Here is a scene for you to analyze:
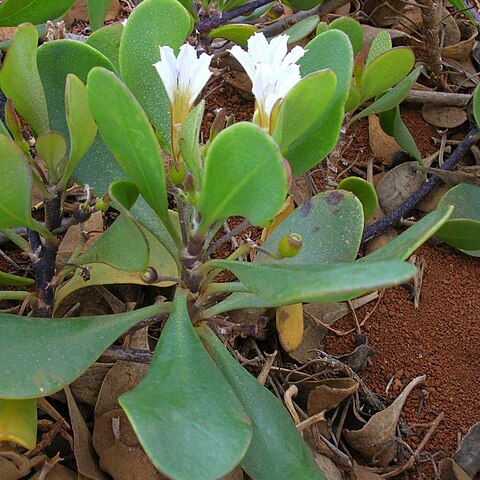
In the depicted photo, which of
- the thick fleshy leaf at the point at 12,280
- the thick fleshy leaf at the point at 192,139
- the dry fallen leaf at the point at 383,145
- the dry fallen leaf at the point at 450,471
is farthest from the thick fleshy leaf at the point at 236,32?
the dry fallen leaf at the point at 450,471

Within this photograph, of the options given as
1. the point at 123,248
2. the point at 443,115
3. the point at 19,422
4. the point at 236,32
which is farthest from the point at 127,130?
the point at 443,115

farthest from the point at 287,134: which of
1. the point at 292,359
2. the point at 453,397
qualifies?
the point at 453,397

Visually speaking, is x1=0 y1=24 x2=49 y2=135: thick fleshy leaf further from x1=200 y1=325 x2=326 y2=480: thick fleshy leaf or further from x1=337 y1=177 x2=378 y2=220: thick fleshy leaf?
x1=337 y1=177 x2=378 y2=220: thick fleshy leaf

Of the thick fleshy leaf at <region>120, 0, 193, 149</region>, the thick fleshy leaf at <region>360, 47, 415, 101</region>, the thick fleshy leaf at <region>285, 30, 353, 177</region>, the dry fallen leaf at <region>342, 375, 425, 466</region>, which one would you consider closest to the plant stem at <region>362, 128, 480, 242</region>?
the thick fleshy leaf at <region>360, 47, 415, 101</region>

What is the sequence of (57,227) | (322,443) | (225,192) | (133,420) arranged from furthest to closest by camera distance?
(322,443) → (57,227) → (225,192) → (133,420)

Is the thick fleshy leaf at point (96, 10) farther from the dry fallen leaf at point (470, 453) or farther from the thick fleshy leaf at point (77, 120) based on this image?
the dry fallen leaf at point (470, 453)

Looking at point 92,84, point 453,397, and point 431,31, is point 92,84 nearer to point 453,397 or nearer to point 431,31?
point 453,397

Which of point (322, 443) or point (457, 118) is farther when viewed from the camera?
point (457, 118)
